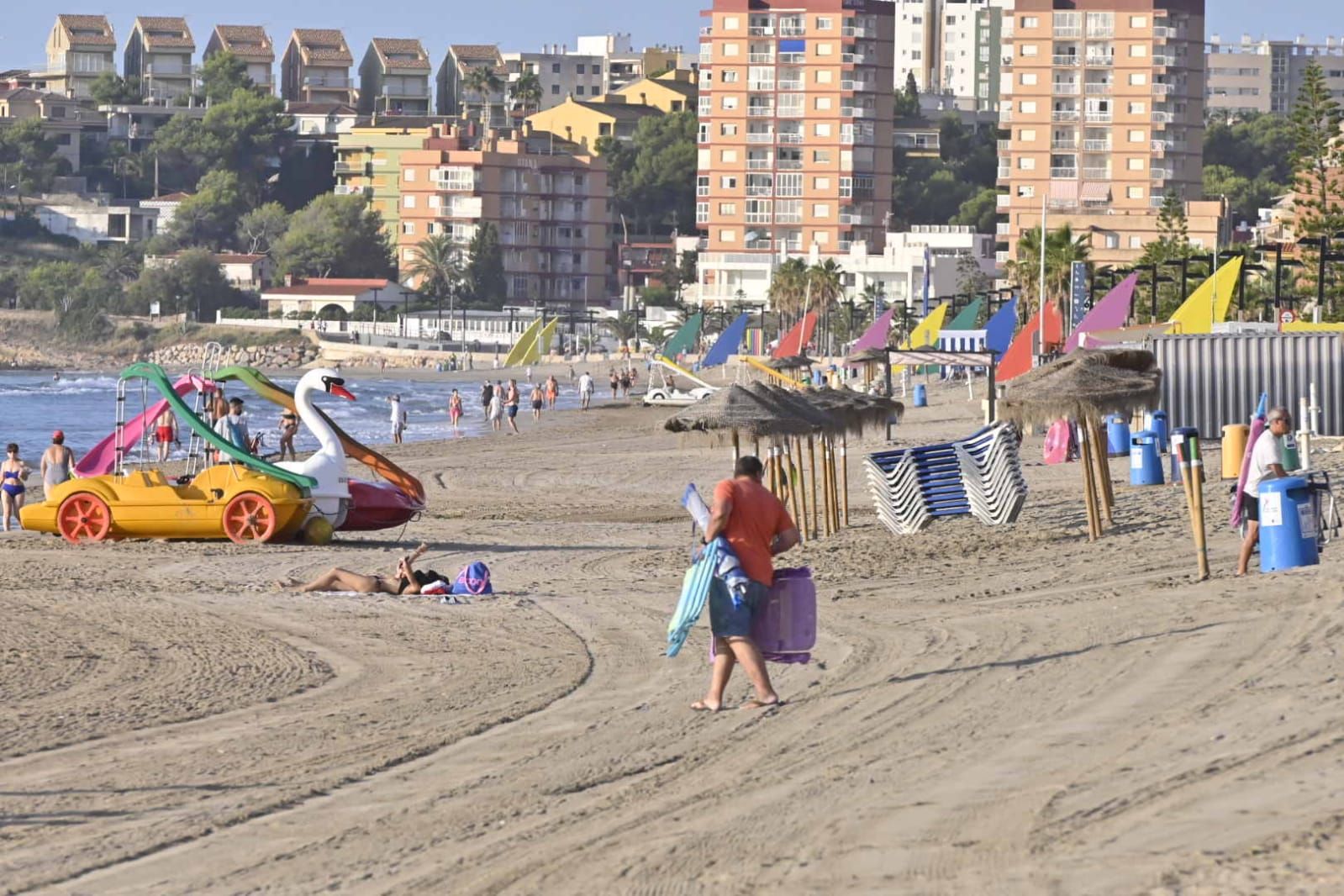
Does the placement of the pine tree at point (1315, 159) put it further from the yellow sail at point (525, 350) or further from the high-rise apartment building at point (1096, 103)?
the high-rise apartment building at point (1096, 103)

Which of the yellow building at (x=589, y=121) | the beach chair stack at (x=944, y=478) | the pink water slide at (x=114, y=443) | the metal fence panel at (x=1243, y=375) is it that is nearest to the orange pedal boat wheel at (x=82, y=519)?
the pink water slide at (x=114, y=443)

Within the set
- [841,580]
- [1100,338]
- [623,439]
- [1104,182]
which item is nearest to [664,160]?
[1104,182]

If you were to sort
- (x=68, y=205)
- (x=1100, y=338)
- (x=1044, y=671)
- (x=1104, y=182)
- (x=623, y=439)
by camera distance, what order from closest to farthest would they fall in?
(x=1044, y=671)
(x=1100, y=338)
(x=623, y=439)
(x=1104, y=182)
(x=68, y=205)

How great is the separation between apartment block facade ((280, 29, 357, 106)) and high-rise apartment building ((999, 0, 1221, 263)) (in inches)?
2864

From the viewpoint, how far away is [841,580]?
642 inches

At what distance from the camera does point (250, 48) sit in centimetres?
18250

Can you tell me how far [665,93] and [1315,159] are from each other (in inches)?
4698

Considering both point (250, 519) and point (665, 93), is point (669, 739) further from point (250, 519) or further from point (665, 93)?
point (665, 93)

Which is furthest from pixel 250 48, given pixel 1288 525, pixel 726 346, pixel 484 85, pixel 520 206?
pixel 1288 525

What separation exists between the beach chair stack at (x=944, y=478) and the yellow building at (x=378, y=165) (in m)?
130

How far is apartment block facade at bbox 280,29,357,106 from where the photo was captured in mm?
179000

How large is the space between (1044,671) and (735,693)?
4.96 feet

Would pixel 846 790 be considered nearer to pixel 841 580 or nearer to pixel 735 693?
pixel 735 693

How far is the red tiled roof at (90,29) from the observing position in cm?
18462
